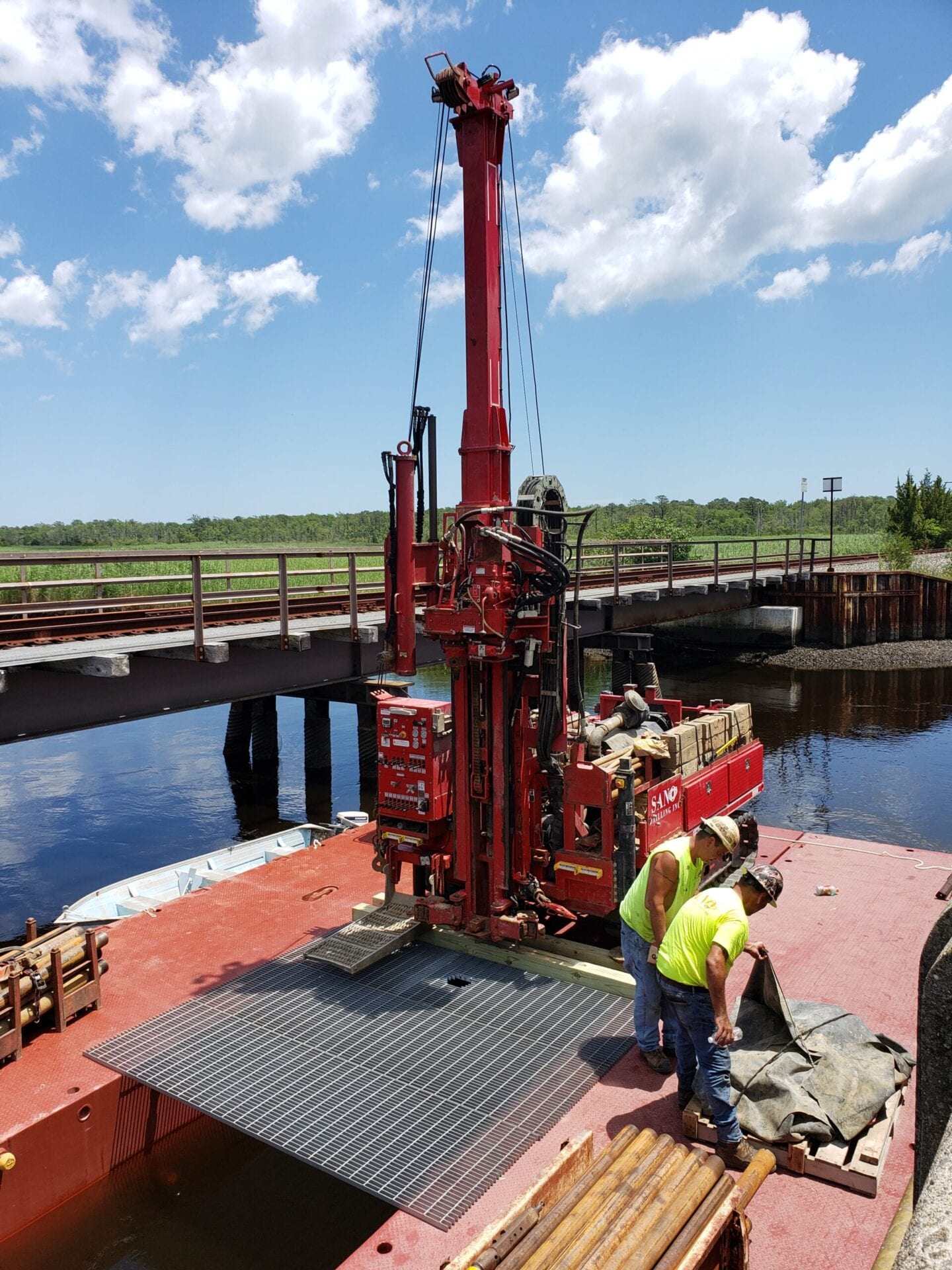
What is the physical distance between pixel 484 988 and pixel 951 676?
100ft

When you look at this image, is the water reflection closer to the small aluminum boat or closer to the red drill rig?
the small aluminum boat

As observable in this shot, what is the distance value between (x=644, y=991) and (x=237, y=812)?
14.7m

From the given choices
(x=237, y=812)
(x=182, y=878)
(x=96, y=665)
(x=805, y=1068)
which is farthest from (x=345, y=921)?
(x=237, y=812)

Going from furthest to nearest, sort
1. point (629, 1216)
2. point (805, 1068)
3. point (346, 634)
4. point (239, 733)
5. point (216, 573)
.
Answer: point (216, 573), point (239, 733), point (346, 634), point (805, 1068), point (629, 1216)

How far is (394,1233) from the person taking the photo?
479 centimetres

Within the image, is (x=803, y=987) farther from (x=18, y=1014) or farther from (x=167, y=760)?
(x=167, y=760)

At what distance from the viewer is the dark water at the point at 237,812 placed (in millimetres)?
6449

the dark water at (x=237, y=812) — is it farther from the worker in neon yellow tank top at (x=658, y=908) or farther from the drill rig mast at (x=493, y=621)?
the drill rig mast at (x=493, y=621)

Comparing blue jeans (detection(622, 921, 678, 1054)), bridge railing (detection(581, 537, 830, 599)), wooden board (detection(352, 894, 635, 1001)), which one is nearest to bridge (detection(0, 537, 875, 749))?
blue jeans (detection(622, 921, 678, 1054))

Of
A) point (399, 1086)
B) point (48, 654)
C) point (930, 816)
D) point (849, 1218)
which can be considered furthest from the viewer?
point (930, 816)

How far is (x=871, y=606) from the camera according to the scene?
123 ft

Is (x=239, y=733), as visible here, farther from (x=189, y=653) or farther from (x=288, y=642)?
(x=189, y=653)

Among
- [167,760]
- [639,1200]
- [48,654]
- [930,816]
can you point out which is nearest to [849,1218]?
[639,1200]

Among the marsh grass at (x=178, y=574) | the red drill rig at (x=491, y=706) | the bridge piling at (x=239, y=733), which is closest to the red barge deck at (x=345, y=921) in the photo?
the red drill rig at (x=491, y=706)
